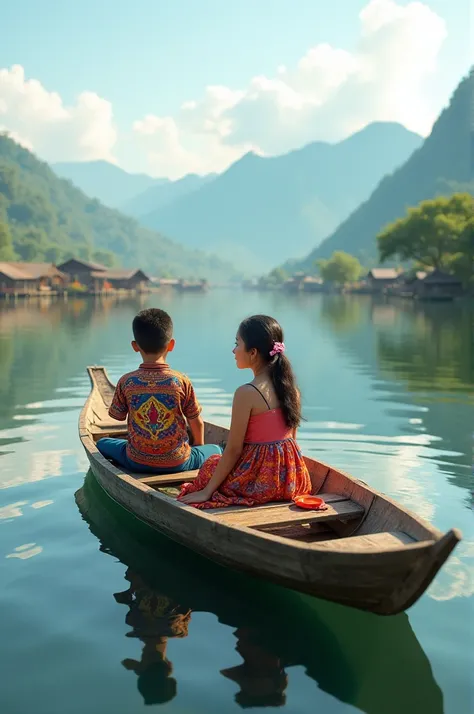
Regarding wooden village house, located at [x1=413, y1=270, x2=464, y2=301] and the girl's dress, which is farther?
wooden village house, located at [x1=413, y1=270, x2=464, y2=301]

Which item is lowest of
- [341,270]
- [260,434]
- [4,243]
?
[260,434]

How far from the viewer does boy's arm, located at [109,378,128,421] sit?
5.78 m

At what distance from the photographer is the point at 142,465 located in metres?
6.00

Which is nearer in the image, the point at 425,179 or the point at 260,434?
the point at 260,434

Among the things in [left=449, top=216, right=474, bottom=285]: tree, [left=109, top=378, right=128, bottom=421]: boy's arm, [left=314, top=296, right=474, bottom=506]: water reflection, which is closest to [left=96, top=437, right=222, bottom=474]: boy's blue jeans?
[left=109, top=378, right=128, bottom=421]: boy's arm

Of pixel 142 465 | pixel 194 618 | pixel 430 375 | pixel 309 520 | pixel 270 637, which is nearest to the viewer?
pixel 270 637

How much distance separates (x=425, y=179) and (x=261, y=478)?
175 metres

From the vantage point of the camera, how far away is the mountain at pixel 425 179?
156750 mm

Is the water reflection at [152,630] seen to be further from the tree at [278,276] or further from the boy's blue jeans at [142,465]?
the tree at [278,276]

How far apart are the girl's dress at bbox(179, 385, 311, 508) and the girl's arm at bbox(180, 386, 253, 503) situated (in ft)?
0.20

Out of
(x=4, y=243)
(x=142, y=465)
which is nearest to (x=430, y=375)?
(x=142, y=465)

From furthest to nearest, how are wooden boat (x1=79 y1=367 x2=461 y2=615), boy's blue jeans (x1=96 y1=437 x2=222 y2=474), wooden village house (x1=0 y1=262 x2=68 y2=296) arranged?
wooden village house (x1=0 y1=262 x2=68 y2=296), boy's blue jeans (x1=96 y1=437 x2=222 y2=474), wooden boat (x1=79 y1=367 x2=461 y2=615)

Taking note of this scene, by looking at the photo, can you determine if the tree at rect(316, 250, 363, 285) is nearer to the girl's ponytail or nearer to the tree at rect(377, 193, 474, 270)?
the tree at rect(377, 193, 474, 270)

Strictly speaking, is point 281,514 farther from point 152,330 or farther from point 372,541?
point 152,330
